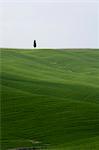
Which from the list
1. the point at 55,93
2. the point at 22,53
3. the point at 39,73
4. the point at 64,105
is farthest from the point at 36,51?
the point at 64,105

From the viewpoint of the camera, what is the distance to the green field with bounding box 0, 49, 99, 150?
30.0 metres

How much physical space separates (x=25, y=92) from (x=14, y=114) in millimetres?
7366

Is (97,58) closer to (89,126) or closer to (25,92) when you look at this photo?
(25,92)

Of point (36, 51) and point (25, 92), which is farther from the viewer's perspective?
point (36, 51)

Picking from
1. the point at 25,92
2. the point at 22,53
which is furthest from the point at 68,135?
the point at 22,53

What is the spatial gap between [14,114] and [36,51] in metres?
43.0

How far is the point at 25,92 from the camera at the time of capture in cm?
4244

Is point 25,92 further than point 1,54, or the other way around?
point 1,54

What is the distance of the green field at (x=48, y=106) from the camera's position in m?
30.0

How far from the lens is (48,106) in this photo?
124 ft

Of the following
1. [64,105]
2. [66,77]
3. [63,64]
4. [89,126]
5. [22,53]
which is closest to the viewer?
[89,126]

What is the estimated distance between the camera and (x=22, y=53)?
73812 millimetres

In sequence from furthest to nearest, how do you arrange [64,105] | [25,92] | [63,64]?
1. [63,64]
2. [25,92]
3. [64,105]

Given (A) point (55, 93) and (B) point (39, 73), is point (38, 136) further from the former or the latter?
(B) point (39, 73)
